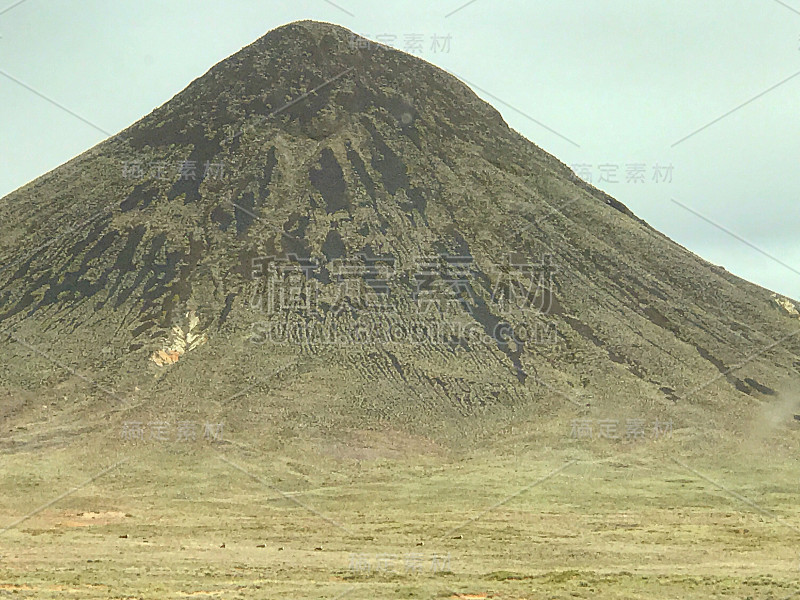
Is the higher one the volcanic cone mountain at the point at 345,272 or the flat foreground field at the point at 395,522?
the volcanic cone mountain at the point at 345,272

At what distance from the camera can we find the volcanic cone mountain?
6400 cm

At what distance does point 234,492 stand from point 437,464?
13.4 metres

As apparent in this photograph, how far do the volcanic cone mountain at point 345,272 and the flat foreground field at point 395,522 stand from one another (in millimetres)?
7437

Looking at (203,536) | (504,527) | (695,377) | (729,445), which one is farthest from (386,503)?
(695,377)

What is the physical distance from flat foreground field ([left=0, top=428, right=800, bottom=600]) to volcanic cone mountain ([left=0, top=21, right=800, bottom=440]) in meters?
7.44

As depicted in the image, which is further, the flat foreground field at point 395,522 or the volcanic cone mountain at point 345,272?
the volcanic cone mountain at point 345,272

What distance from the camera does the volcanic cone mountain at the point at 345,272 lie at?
210 feet

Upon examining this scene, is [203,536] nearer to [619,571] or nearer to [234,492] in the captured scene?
[234,492]

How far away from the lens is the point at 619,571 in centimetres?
2969

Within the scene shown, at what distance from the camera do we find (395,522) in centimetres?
3981

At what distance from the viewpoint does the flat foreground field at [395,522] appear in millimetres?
26797

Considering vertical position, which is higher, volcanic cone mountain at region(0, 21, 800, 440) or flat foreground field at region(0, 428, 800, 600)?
volcanic cone mountain at region(0, 21, 800, 440)

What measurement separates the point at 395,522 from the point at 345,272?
36.8m

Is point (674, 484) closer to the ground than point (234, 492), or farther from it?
farther from it
